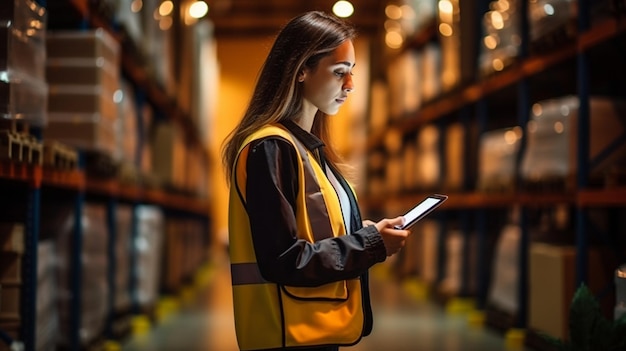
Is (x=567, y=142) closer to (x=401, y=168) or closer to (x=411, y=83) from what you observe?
(x=411, y=83)

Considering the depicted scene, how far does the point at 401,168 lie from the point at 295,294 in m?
10.9

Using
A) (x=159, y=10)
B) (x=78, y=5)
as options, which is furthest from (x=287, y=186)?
(x=159, y=10)

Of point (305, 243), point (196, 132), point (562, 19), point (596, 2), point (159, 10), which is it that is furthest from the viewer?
point (196, 132)

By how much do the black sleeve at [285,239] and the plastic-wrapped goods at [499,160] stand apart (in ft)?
17.0

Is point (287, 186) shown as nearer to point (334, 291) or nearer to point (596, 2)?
point (334, 291)

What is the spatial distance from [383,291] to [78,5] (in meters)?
7.35

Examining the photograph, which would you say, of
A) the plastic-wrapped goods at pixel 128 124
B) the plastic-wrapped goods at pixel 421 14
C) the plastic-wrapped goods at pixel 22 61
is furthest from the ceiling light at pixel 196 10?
the plastic-wrapped goods at pixel 22 61

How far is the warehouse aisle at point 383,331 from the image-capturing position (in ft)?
21.6

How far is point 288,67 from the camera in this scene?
250 cm

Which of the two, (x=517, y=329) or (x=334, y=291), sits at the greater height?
(x=334, y=291)

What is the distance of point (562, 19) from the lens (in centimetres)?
606

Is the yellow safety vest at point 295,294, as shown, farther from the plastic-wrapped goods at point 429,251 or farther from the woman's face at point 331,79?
the plastic-wrapped goods at point 429,251

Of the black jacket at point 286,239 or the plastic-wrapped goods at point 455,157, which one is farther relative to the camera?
the plastic-wrapped goods at point 455,157

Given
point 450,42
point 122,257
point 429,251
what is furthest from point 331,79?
point 429,251
